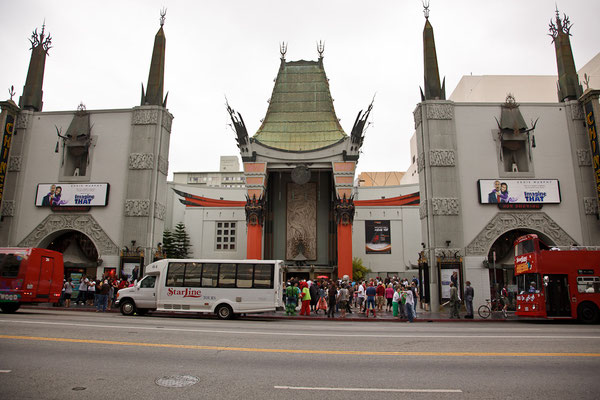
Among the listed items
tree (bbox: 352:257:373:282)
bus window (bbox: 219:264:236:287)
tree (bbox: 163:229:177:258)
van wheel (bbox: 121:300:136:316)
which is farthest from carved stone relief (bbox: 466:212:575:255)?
tree (bbox: 163:229:177:258)

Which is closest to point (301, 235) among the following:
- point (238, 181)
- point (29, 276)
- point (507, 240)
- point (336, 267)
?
point (336, 267)

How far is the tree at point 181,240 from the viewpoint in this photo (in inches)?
1758

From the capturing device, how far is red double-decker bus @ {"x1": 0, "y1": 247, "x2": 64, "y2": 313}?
58.1 ft

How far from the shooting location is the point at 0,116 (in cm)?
2777

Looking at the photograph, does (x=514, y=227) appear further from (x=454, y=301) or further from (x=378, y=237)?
(x=378, y=237)

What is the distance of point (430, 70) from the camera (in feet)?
90.7

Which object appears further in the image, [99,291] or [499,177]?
[499,177]

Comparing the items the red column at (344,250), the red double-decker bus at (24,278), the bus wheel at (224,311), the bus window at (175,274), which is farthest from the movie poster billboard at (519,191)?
the red double-decker bus at (24,278)

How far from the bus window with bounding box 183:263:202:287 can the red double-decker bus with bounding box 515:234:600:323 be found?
1456cm

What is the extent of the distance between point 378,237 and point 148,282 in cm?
2894

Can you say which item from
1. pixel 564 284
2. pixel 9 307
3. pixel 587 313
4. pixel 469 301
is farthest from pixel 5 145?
pixel 587 313

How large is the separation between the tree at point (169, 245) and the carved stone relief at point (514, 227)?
1164 inches

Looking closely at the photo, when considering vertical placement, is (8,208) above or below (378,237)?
below

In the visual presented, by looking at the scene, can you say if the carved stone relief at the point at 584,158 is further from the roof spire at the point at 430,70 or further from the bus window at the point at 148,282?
the bus window at the point at 148,282
